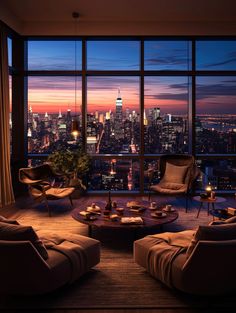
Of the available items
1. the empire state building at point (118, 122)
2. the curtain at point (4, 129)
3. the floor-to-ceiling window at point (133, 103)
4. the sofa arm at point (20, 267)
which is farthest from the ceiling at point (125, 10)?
the sofa arm at point (20, 267)

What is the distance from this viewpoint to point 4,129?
639 cm

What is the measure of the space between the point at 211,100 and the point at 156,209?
3842mm

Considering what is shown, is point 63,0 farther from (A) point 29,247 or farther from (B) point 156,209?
(A) point 29,247

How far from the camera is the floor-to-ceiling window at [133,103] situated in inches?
291

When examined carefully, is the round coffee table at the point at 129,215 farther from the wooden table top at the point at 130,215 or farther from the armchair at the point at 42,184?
the armchair at the point at 42,184

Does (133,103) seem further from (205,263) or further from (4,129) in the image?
(205,263)

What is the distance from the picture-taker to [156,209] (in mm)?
4820

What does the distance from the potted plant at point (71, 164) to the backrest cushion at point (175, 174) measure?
1715mm

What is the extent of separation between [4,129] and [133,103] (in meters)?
2.94

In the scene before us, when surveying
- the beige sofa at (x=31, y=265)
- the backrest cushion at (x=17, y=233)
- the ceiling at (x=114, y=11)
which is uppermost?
the ceiling at (x=114, y=11)

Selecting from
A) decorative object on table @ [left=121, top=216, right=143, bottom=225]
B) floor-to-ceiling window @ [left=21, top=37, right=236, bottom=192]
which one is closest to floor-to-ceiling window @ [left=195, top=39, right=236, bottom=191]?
floor-to-ceiling window @ [left=21, top=37, right=236, bottom=192]

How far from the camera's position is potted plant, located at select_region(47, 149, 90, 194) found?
6.85m

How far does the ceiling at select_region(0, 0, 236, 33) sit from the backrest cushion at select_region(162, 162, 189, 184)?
10.3ft

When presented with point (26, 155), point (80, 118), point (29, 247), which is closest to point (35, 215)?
point (26, 155)
